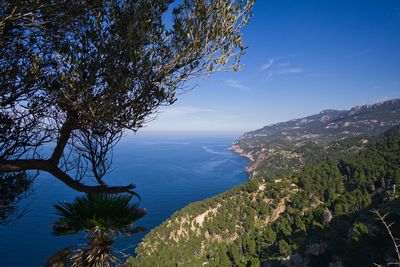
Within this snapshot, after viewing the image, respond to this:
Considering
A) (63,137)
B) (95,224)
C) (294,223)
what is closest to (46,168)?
(63,137)

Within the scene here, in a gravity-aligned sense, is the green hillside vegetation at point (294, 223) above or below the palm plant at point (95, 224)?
below

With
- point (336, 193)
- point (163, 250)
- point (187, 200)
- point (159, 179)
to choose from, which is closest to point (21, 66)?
point (163, 250)

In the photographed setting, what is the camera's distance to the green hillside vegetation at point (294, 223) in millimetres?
46719

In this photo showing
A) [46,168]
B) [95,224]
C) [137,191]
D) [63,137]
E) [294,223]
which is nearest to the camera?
[95,224]

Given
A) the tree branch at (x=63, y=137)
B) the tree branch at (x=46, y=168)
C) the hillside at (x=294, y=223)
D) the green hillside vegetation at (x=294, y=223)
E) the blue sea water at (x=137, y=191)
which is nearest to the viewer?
the tree branch at (x=46, y=168)

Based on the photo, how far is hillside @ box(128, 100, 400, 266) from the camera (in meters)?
46.5

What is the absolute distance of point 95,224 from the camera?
4.95m

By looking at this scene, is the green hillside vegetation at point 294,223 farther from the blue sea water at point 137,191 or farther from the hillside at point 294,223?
the blue sea water at point 137,191

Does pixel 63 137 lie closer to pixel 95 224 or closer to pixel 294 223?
pixel 95 224

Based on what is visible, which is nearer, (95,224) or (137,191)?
(95,224)

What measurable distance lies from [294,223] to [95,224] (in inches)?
3205

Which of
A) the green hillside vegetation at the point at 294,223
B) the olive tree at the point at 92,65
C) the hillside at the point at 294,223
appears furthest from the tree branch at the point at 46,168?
the green hillside vegetation at the point at 294,223

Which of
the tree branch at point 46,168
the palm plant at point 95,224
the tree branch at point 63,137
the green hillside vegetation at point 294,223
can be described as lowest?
the green hillside vegetation at point 294,223

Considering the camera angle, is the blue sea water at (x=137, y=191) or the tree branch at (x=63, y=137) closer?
the tree branch at (x=63, y=137)
